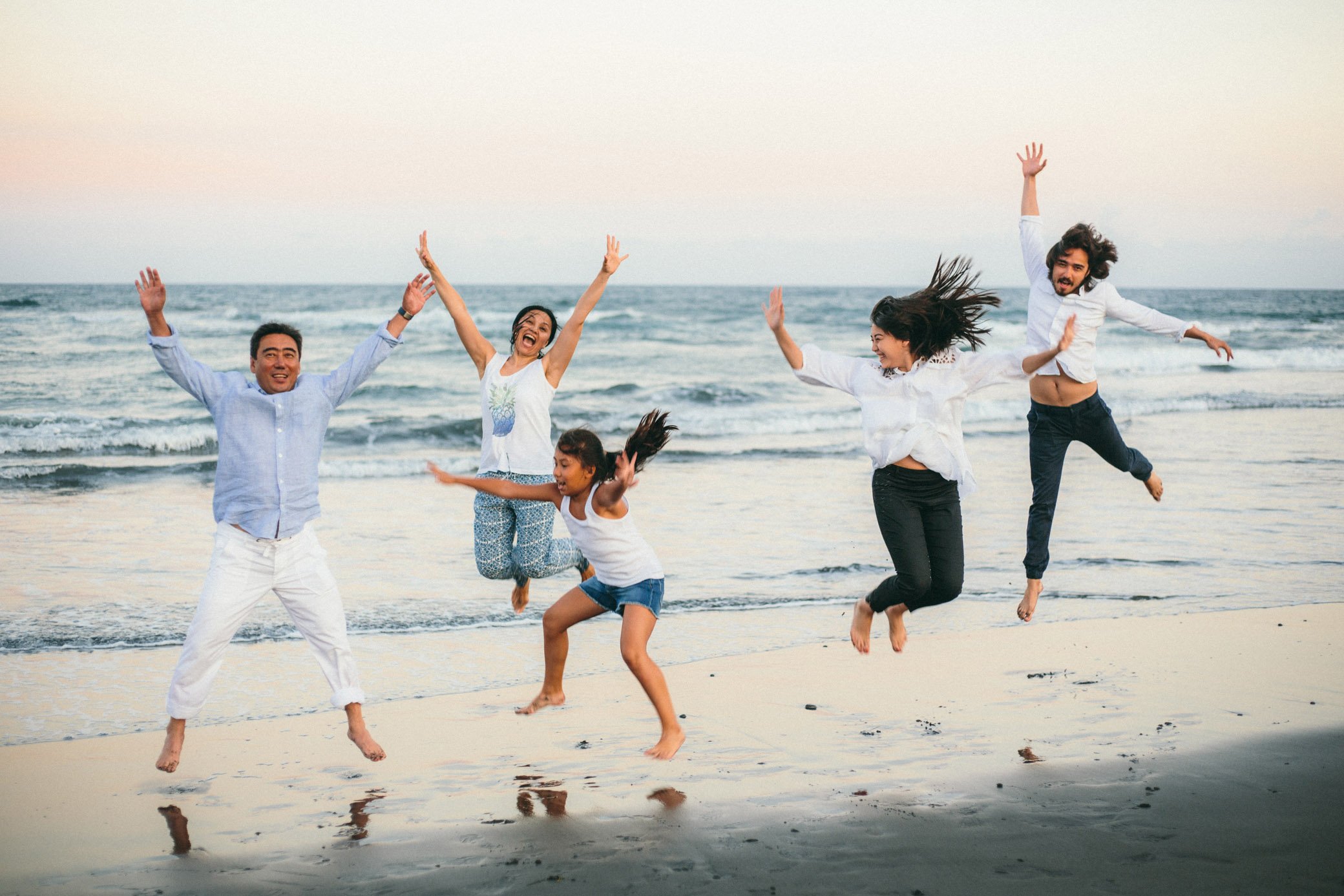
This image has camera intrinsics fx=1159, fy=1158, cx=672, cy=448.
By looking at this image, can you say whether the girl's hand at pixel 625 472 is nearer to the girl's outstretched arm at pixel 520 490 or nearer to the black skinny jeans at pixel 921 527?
the girl's outstretched arm at pixel 520 490

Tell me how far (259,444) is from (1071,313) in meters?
4.47

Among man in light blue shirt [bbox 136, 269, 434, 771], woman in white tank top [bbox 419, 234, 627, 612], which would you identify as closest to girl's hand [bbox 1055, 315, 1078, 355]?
woman in white tank top [bbox 419, 234, 627, 612]

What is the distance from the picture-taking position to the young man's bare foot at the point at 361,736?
4871 millimetres

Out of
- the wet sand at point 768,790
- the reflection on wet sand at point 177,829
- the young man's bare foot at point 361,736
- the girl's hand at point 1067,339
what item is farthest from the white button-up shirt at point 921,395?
the reflection on wet sand at point 177,829

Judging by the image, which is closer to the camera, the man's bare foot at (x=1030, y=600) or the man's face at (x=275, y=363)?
the man's face at (x=275, y=363)

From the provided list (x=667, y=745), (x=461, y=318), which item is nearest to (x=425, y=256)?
(x=461, y=318)

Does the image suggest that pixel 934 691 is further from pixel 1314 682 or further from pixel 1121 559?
pixel 1121 559

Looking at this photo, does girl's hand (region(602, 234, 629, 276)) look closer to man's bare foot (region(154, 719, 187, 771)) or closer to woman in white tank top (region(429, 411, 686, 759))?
woman in white tank top (region(429, 411, 686, 759))

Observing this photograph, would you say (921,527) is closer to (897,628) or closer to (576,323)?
(897,628)

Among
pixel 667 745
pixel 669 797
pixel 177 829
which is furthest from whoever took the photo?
pixel 667 745

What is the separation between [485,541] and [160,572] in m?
3.83

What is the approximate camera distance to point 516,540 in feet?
20.7

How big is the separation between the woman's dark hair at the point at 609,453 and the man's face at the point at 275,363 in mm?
1163

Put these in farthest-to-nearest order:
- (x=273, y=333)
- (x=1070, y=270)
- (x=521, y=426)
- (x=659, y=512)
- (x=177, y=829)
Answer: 1. (x=659, y=512)
2. (x=1070, y=270)
3. (x=521, y=426)
4. (x=273, y=333)
5. (x=177, y=829)
